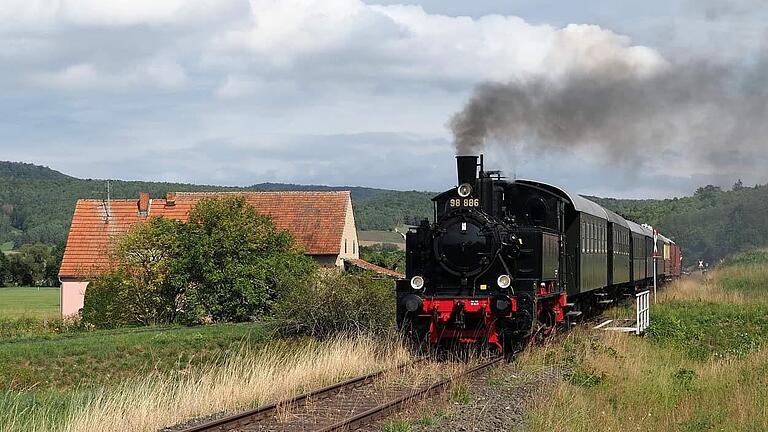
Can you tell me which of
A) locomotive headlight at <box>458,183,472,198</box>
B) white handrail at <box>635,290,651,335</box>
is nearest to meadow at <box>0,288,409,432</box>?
locomotive headlight at <box>458,183,472,198</box>

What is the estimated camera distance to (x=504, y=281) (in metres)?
17.1

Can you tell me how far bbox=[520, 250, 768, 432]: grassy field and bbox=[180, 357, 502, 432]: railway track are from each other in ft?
6.09

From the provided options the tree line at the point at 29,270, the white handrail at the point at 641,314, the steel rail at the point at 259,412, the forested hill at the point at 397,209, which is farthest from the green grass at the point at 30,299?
the steel rail at the point at 259,412

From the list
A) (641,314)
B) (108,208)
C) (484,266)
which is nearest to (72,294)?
(108,208)

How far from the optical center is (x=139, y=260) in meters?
37.3

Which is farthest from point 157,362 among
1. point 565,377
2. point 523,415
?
point 523,415

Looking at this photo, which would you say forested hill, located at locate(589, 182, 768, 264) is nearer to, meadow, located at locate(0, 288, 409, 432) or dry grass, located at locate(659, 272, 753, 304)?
dry grass, located at locate(659, 272, 753, 304)

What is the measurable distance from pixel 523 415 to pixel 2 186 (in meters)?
184

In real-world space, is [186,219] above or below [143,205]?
below

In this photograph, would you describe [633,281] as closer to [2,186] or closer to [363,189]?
Answer: [363,189]

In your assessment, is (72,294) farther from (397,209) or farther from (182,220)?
(397,209)

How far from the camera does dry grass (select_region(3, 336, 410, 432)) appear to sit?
37.4 feet

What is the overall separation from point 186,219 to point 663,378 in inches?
1544

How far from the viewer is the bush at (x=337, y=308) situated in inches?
1019
